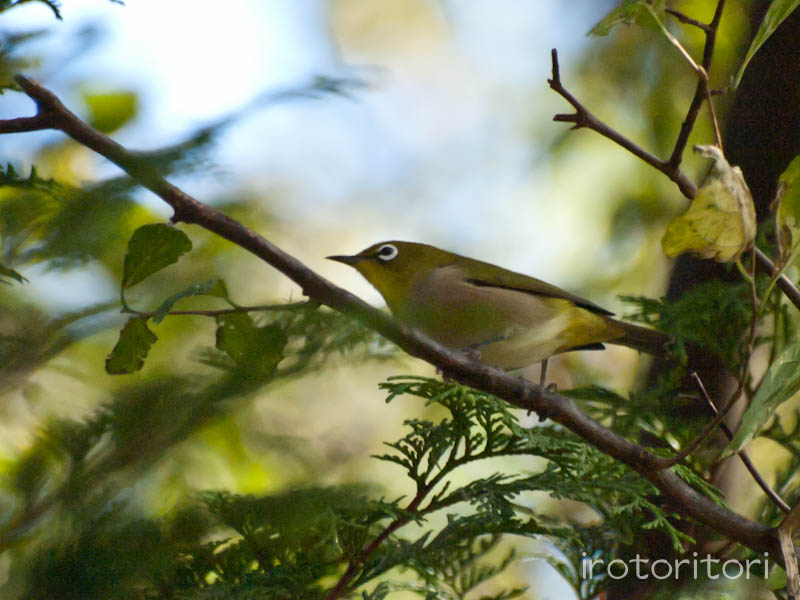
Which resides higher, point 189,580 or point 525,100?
point 525,100

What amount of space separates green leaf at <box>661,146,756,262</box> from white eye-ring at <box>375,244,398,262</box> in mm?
2206

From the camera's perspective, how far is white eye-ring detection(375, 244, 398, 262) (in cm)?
357

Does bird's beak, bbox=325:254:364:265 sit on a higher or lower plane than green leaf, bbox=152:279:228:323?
higher

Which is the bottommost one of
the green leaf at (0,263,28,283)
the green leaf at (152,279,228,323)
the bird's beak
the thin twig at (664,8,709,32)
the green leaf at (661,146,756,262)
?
the green leaf at (0,263,28,283)

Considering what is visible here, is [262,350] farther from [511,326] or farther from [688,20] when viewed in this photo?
[511,326]

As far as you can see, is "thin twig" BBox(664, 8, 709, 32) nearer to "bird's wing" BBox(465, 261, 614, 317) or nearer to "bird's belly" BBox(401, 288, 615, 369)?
"bird's belly" BBox(401, 288, 615, 369)

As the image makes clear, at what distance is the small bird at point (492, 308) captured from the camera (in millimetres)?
3191

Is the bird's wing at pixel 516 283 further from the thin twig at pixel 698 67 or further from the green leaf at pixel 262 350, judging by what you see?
the green leaf at pixel 262 350

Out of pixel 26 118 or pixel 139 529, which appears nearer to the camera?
pixel 139 529

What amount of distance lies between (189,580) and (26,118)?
961 mm

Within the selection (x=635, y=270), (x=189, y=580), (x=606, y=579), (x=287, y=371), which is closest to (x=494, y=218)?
(x=635, y=270)

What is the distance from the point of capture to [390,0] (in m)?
7.53

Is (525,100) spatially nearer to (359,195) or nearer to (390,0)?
(359,195)

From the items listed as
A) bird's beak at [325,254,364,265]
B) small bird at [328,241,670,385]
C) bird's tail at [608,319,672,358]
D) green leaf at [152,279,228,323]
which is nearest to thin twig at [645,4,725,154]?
green leaf at [152,279,228,323]
